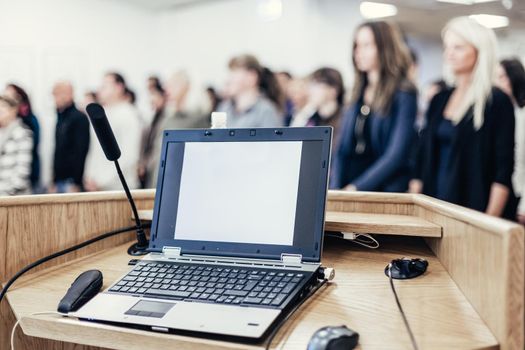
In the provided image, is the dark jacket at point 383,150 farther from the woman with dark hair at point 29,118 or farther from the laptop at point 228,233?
the woman with dark hair at point 29,118

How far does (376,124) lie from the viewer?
2.48m

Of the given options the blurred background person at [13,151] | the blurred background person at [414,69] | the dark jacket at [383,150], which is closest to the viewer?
the dark jacket at [383,150]

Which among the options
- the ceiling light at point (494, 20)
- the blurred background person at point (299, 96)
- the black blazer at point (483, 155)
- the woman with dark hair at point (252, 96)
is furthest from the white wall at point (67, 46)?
the black blazer at point (483, 155)

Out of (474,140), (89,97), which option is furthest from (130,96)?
(474,140)

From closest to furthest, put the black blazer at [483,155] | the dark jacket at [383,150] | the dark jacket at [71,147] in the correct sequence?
1. the black blazer at [483,155]
2. the dark jacket at [383,150]
3. the dark jacket at [71,147]

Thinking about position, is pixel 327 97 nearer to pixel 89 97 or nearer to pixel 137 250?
pixel 89 97

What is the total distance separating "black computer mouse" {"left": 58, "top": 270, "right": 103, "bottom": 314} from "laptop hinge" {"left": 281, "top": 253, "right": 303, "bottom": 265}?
269 mm

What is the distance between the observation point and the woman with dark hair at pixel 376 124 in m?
2.45

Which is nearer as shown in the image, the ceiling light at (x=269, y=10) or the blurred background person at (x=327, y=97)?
the blurred background person at (x=327, y=97)

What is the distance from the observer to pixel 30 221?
36.1 inches

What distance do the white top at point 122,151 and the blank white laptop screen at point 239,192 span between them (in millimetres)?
2807

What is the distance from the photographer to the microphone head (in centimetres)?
90

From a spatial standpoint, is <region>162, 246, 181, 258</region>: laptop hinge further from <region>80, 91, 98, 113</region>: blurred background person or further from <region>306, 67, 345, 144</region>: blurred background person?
<region>80, 91, 98, 113</region>: blurred background person

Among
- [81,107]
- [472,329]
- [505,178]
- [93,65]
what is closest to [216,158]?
[472,329]
